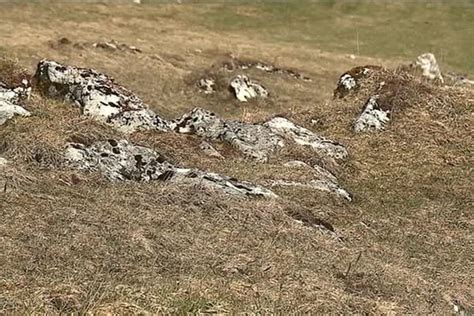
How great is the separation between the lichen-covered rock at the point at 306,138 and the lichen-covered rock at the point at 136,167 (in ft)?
17.0

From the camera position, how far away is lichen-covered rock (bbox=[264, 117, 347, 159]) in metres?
19.2

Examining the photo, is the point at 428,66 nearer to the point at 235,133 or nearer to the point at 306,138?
the point at 306,138

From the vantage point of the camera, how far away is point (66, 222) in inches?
428

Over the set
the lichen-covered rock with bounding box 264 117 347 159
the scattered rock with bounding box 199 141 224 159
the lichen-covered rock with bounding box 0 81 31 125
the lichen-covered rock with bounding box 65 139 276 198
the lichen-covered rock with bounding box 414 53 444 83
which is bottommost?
the lichen-covered rock with bounding box 414 53 444 83

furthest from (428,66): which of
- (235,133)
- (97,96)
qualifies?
(97,96)

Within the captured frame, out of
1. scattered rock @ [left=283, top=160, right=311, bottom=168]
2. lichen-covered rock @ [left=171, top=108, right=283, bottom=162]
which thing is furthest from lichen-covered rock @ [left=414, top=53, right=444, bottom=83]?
scattered rock @ [left=283, top=160, right=311, bottom=168]

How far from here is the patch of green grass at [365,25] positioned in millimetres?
59284

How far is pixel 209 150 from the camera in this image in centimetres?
1730

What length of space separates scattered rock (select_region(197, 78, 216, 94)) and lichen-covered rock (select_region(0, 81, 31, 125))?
1858 cm

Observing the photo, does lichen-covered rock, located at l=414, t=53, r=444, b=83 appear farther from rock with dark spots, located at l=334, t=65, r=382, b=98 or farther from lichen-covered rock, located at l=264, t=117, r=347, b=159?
→ lichen-covered rock, located at l=264, t=117, r=347, b=159

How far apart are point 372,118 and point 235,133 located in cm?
569

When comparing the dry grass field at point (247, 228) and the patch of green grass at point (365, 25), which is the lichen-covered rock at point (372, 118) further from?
the patch of green grass at point (365, 25)

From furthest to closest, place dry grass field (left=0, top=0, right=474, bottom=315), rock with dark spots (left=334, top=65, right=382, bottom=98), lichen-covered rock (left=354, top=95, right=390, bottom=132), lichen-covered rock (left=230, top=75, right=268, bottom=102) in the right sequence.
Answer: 1. lichen-covered rock (left=230, top=75, right=268, bottom=102)
2. rock with dark spots (left=334, top=65, right=382, bottom=98)
3. lichen-covered rock (left=354, top=95, right=390, bottom=132)
4. dry grass field (left=0, top=0, right=474, bottom=315)

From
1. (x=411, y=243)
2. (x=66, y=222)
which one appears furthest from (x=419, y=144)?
(x=66, y=222)
